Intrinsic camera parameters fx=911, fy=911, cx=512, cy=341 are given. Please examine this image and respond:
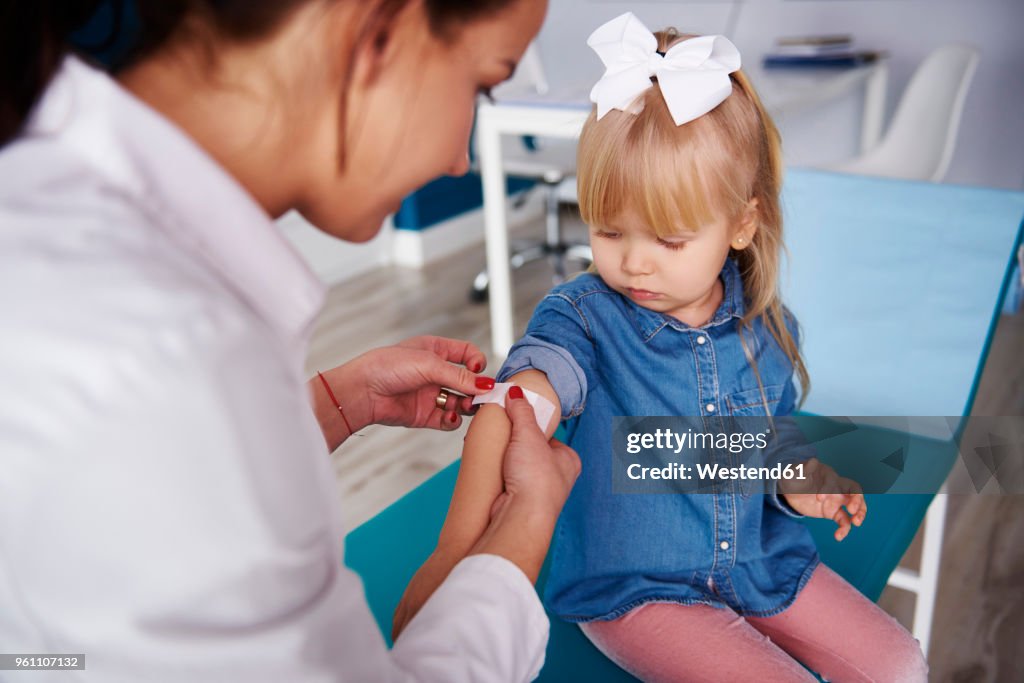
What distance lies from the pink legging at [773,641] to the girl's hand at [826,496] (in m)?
0.08

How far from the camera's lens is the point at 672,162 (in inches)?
39.1

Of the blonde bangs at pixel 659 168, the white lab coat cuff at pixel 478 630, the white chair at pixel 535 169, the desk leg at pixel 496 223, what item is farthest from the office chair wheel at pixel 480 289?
the white lab coat cuff at pixel 478 630

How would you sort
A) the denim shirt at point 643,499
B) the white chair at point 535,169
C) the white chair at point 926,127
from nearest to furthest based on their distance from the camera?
the denim shirt at point 643,499, the white chair at point 926,127, the white chair at point 535,169

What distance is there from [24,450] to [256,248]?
180mm

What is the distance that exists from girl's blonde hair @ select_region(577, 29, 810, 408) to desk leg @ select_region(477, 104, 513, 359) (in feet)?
5.22

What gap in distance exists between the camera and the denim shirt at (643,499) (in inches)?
41.4

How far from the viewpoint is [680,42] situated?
101cm

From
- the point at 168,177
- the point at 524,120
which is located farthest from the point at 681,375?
the point at 524,120

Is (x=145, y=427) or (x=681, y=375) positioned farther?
(x=681, y=375)

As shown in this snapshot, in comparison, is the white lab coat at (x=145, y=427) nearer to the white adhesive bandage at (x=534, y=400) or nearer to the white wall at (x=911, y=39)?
the white adhesive bandage at (x=534, y=400)

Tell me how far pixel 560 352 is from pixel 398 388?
0.21 metres

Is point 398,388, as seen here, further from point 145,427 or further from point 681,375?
point 145,427

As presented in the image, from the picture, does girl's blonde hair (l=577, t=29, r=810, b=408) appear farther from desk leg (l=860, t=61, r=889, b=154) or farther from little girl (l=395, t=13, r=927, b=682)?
desk leg (l=860, t=61, r=889, b=154)

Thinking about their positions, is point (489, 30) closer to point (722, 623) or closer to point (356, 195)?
point (356, 195)
